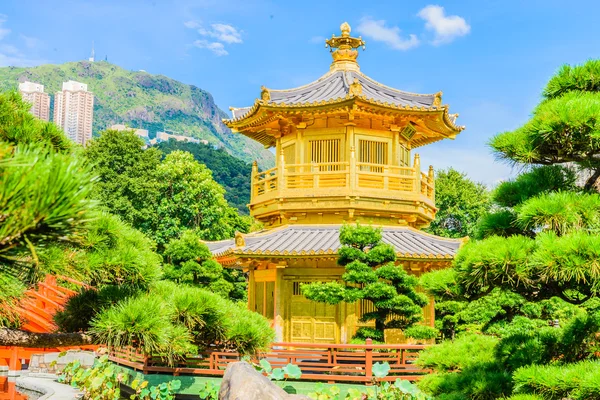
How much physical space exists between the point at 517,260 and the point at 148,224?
87.3 ft

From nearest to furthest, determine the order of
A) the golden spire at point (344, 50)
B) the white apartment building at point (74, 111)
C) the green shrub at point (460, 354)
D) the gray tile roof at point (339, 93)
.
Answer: the green shrub at point (460, 354) → the gray tile roof at point (339, 93) → the golden spire at point (344, 50) → the white apartment building at point (74, 111)

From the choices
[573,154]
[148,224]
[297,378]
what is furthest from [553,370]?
[148,224]

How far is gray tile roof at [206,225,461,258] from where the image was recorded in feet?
42.2

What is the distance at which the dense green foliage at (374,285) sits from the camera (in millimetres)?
10945

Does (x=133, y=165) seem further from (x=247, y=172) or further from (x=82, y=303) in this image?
(x=247, y=172)

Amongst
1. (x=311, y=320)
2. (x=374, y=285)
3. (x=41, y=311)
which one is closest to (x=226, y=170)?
(x=311, y=320)

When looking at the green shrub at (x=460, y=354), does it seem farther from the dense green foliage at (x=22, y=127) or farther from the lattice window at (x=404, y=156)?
the lattice window at (x=404, y=156)

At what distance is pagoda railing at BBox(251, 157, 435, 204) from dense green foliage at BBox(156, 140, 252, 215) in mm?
55932

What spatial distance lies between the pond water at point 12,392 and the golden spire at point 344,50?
11.2 m

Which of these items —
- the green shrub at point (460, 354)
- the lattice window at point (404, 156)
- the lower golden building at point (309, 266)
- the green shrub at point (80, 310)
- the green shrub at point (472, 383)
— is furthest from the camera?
the lattice window at point (404, 156)

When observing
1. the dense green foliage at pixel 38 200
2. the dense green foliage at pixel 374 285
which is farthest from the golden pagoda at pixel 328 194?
the dense green foliage at pixel 38 200

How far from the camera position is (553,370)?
179 inches

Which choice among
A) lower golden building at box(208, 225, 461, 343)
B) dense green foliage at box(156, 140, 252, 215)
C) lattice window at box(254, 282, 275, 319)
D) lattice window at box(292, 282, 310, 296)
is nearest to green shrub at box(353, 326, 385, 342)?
lower golden building at box(208, 225, 461, 343)

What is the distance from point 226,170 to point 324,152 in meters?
61.8
